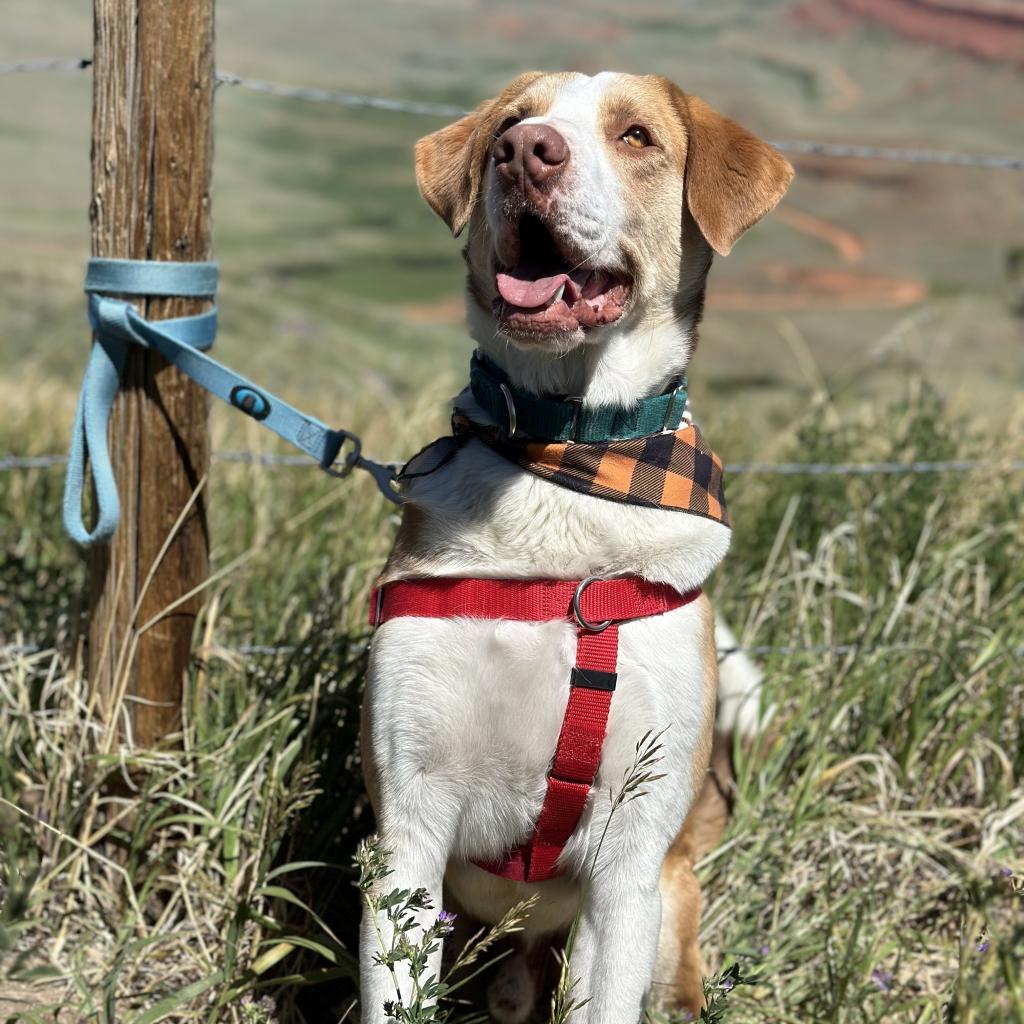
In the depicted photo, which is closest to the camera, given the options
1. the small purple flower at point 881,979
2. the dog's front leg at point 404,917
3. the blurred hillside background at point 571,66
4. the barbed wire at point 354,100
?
the dog's front leg at point 404,917

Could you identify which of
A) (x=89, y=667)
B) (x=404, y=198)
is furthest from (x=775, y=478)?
(x=404, y=198)

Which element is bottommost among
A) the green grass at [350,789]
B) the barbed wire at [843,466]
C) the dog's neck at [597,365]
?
the green grass at [350,789]

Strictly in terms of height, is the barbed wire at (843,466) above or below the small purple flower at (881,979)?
above

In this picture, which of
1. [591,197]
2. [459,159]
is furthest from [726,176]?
[459,159]

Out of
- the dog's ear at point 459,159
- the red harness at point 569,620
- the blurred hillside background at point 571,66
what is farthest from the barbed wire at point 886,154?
the blurred hillside background at point 571,66

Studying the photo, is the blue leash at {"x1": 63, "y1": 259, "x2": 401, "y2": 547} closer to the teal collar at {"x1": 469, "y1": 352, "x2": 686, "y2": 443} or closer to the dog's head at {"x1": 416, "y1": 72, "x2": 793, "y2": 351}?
the teal collar at {"x1": 469, "y1": 352, "x2": 686, "y2": 443}

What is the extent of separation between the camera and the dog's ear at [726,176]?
232 cm

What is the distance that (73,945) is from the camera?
2.63 meters

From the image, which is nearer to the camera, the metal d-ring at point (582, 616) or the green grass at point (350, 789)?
the metal d-ring at point (582, 616)

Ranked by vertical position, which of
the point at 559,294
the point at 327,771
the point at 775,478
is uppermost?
the point at 559,294

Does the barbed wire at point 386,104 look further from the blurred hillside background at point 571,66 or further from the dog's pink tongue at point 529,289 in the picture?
the blurred hillside background at point 571,66

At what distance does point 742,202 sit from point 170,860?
1.83 meters

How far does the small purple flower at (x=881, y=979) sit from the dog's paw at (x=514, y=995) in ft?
2.14

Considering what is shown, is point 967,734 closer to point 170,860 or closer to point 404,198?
point 170,860
